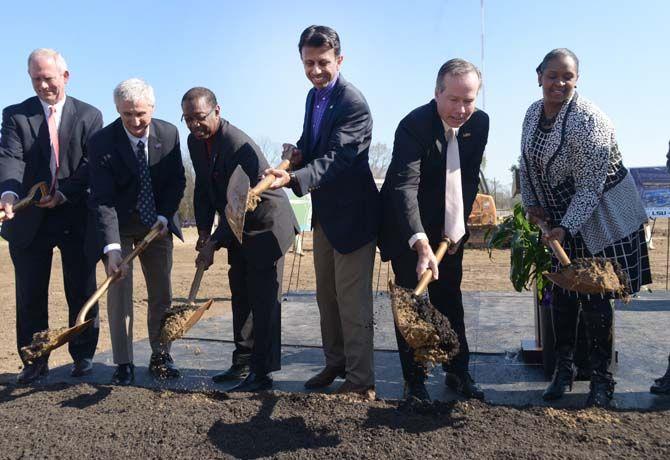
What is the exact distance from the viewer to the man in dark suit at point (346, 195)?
3.51 metres

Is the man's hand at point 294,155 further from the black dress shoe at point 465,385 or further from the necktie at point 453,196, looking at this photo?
the black dress shoe at point 465,385

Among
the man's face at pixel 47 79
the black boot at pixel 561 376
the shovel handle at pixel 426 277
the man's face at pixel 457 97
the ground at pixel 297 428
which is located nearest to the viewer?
the ground at pixel 297 428

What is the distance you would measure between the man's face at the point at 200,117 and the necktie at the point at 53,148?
1.18 metres

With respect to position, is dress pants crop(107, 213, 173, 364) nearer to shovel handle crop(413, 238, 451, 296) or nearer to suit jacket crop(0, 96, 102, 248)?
suit jacket crop(0, 96, 102, 248)

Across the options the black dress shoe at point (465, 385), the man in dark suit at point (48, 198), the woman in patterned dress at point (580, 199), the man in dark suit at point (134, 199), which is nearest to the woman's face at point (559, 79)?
the woman in patterned dress at point (580, 199)

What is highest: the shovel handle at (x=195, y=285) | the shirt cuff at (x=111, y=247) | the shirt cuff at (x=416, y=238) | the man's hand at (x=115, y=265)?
the shirt cuff at (x=416, y=238)

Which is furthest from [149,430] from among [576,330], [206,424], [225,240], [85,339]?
[576,330]

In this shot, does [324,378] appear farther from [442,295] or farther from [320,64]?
[320,64]

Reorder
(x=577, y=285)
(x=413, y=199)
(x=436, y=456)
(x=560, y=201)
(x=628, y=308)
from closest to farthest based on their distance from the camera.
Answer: (x=436, y=456) < (x=577, y=285) < (x=413, y=199) < (x=560, y=201) < (x=628, y=308)

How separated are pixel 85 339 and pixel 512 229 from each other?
9.85 feet

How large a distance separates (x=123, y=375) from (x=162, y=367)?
9.7 inches

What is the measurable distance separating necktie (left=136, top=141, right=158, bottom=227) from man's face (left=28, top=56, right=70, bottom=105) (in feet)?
2.32

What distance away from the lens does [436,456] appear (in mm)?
2691

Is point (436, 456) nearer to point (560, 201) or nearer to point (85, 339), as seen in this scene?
point (560, 201)
